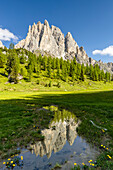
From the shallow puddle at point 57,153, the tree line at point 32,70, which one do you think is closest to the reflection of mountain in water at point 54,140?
the shallow puddle at point 57,153

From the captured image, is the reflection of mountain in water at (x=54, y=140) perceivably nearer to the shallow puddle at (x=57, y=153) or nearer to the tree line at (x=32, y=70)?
the shallow puddle at (x=57, y=153)

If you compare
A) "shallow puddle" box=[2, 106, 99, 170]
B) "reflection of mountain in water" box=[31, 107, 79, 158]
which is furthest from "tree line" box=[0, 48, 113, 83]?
"shallow puddle" box=[2, 106, 99, 170]

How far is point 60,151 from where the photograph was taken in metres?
6.92

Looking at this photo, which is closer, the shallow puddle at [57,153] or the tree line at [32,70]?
the shallow puddle at [57,153]

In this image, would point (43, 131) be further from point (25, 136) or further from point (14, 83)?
point (14, 83)

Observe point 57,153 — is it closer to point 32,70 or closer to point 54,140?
point 54,140

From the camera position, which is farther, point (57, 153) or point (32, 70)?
point (32, 70)

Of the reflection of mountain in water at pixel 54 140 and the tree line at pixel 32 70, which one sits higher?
the tree line at pixel 32 70

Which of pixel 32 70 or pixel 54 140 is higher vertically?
pixel 32 70

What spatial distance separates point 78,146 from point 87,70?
154 meters

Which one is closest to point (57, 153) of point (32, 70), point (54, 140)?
point (54, 140)

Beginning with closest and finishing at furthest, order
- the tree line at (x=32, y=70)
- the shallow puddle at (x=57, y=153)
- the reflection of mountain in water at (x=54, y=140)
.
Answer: the shallow puddle at (x=57, y=153)
the reflection of mountain in water at (x=54, y=140)
the tree line at (x=32, y=70)

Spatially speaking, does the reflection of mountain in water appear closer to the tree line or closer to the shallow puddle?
the shallow puddle

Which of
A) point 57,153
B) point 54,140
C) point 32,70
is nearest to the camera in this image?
point 57,153
